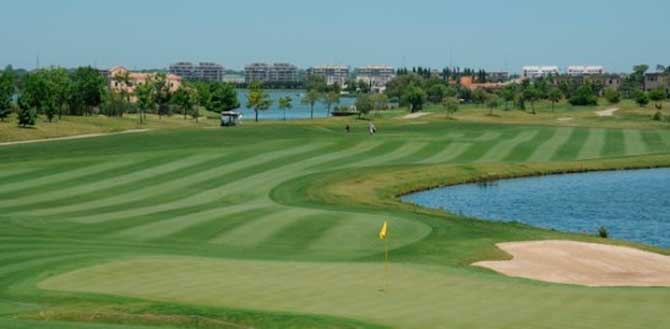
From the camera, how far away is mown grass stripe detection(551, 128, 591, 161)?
89.0 metres

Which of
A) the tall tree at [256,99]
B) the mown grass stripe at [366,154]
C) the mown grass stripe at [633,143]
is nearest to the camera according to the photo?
the mown grass stripe at [366,154]

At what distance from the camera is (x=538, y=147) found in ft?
316

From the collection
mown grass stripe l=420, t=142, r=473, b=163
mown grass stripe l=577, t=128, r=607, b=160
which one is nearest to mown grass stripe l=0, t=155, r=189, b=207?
mown grass stripe l=420, t=142, r=473, b=163

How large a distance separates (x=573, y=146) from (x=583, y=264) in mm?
63856

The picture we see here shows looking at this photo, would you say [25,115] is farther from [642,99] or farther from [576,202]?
[642,99]

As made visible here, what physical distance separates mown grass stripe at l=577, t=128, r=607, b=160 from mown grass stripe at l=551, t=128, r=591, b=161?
0.32 meters

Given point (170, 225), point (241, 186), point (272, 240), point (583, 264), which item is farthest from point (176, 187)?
point (583, 264)

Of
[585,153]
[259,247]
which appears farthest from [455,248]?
[585,153]

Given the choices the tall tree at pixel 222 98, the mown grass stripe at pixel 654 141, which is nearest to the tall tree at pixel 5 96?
the tall tree at pixel 222 98

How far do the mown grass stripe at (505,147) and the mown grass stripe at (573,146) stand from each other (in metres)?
4.25

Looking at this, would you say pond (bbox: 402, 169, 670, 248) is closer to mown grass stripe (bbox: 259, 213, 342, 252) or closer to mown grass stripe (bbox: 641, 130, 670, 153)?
mown grass stripe (bbox: 259, 213, 342, 252)

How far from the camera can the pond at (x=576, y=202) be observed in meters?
53.5

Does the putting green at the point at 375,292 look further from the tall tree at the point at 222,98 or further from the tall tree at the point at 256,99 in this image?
the tall tree at the point at 222,98

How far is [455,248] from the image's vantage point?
38812 mm
